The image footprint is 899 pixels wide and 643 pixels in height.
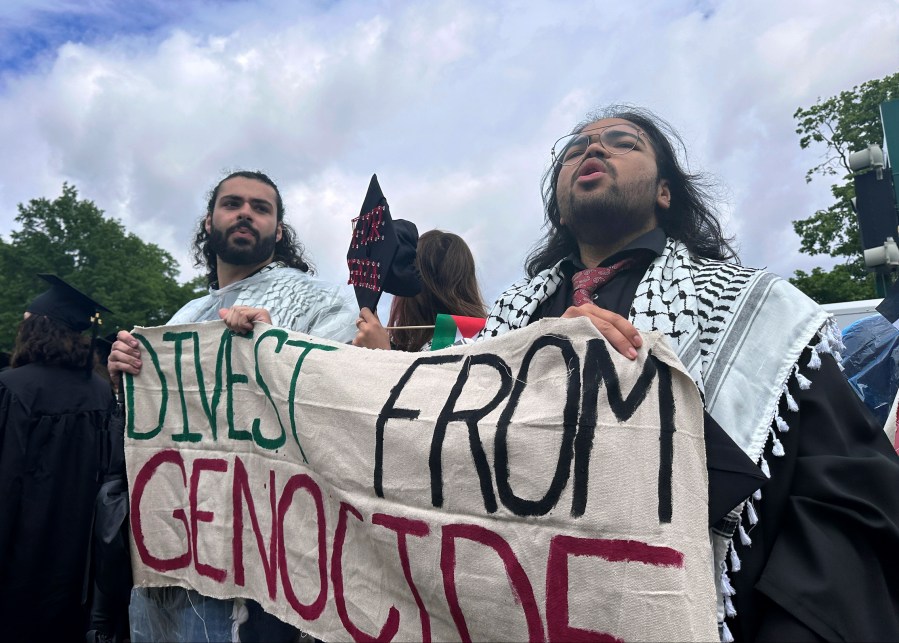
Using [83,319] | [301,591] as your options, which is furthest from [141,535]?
[83,319]

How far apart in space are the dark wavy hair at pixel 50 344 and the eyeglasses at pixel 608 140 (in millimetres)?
2872

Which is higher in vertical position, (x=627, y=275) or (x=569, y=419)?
(x=627, y=275)

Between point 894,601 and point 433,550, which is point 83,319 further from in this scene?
point 894,601

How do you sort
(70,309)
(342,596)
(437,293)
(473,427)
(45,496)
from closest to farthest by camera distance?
(473,427) < (342,596) < (437,293) < (45,496) < (70,309)

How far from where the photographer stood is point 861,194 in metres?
5.54

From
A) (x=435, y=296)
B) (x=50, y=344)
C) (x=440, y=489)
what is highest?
(x=435, y=296)

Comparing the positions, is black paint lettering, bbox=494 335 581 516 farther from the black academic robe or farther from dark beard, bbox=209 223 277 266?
the black academic robe

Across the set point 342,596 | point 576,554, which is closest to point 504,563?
point 576,554

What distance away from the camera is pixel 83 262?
27.8 meters

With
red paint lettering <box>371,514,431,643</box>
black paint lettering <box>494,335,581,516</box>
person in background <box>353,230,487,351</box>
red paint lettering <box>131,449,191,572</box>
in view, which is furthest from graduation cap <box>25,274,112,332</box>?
black paint lettering <box>494,335,581,516</box>

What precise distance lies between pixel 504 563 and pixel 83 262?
30475 mm

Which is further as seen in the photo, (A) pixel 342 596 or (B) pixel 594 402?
(A) pixel 342 596

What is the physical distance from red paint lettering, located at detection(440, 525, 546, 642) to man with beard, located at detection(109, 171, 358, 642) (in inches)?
31.8

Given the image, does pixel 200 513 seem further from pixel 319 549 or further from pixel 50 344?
pixel 50 344
